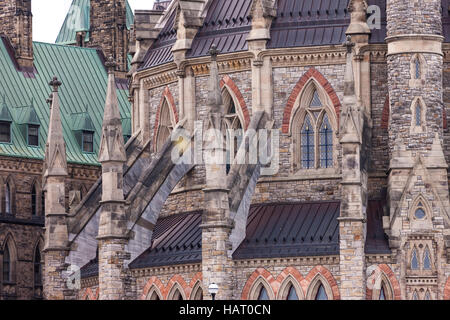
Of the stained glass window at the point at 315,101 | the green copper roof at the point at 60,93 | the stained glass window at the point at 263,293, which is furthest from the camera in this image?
the green copper roof at the point at 60,93

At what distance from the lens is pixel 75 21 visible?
436 ft

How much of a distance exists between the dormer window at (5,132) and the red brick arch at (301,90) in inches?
829

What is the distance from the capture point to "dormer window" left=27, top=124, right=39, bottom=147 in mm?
115875

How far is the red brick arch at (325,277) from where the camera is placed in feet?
301

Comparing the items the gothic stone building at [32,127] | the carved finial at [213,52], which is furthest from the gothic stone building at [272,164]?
the gothic stone building at [32,127]

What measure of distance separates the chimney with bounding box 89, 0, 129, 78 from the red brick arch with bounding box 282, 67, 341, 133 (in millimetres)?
28080

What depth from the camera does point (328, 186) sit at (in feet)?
320

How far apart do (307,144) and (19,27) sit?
2629 cm

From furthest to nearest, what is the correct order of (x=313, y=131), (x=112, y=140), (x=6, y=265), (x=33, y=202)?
(x=33, y=202) → (x=6, y=265) → (x=313, y=131) → (x=112, y=140)

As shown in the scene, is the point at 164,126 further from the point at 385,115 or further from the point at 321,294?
the point at 321,294

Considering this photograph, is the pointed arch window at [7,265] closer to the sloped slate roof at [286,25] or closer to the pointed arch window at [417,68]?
the sloped slate roof at [286,25]

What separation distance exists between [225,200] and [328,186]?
588cm

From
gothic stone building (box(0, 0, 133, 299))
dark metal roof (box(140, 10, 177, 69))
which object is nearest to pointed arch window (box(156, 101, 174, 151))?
dark metal roof (box(140, 10, 177, 69))

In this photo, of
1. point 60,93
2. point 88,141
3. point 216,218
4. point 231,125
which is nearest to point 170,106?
point 231,125
